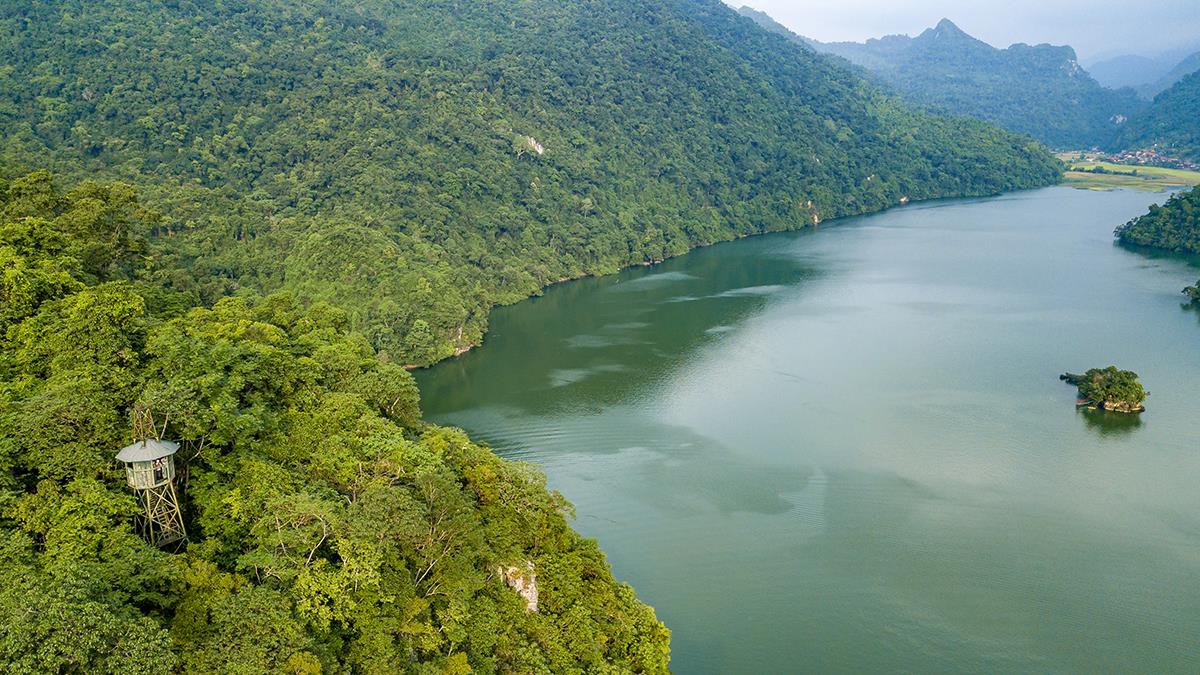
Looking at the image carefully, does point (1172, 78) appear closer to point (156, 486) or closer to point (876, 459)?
point (876, 459)

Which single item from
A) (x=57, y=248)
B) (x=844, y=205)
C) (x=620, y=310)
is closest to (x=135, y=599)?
(x=57, y=248)

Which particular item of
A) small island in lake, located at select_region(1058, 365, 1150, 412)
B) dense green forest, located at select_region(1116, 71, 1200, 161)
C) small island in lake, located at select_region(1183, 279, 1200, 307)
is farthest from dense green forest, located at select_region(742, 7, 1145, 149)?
small island in lake, located at select_region(1058, 365, 1150, 412)

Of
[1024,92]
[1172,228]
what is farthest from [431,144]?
[1024,92]

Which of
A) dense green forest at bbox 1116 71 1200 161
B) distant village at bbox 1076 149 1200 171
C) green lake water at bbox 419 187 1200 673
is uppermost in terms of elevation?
dense green forest at bbox 1116 71 1200 161

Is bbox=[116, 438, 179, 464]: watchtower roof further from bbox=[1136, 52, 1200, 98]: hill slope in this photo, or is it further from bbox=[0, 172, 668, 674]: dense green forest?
bbox=[1136, 52, 1200, 98]: hill slope

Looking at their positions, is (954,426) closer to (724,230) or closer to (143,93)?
(724,230)

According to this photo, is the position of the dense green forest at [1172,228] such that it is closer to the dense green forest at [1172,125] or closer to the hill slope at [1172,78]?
the dense green forest at [1172,125]
